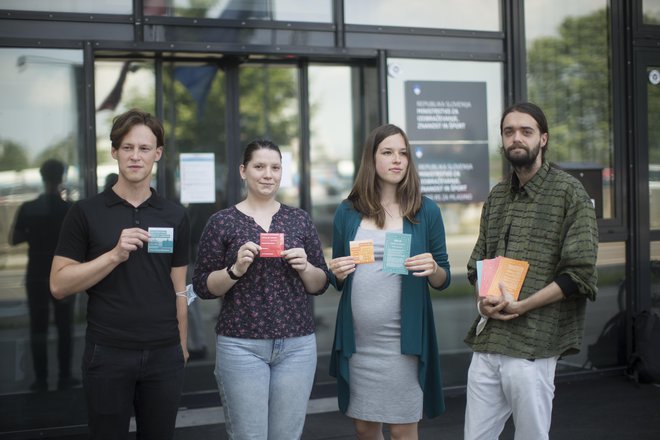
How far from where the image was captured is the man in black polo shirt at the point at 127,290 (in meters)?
2.94

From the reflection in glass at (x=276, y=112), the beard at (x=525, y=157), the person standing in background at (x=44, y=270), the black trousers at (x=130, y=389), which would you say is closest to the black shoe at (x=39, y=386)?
the person standing in background at (x=44, y=270)

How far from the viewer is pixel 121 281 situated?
3.00 metres

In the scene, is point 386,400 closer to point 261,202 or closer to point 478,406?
point 478,406

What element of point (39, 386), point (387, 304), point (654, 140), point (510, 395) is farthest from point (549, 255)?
point (654, 140)

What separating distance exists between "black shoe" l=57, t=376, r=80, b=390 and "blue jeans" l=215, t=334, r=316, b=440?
7.90 feet

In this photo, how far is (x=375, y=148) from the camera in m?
3.55

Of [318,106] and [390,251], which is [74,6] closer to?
[318,106]

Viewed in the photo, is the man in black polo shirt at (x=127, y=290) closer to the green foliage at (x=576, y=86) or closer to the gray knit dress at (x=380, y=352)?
Result: the gray knit dress at (x=380, y=352)

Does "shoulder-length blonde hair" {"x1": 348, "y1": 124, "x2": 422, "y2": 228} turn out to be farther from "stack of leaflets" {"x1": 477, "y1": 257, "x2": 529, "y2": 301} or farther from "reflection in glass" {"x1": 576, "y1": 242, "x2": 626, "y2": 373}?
"reflection in glass" {"x1": 576, "y1": 242, "x2": 626, "y2": 373}

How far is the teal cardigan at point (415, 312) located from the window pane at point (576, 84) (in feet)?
10.3

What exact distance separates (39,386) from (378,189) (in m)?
3.08

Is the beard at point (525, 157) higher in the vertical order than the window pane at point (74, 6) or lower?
lower

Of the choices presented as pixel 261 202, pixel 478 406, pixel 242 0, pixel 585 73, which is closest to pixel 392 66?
pixel 242 0

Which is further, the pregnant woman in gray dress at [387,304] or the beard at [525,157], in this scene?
the pregnant woman in gray dress at [387,304]
